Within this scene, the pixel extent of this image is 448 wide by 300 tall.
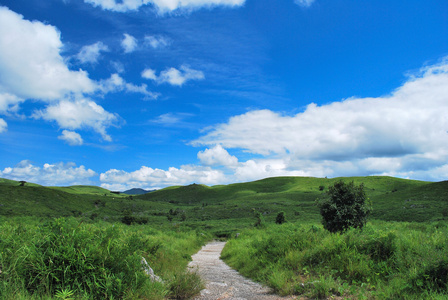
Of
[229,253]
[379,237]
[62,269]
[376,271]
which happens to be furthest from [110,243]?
[229,253]

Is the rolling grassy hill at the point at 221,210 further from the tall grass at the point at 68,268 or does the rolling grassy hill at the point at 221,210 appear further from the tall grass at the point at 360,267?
the tall grass at the point at 68,268

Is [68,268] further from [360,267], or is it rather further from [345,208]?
[345,208]

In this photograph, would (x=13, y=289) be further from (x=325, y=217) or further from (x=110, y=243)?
(x=325, y=217)

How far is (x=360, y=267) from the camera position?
10.1 m

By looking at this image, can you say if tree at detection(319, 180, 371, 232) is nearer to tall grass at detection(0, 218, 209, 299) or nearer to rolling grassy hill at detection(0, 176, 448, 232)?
rolling grassy hill at detection(0, 176, 448, 232)

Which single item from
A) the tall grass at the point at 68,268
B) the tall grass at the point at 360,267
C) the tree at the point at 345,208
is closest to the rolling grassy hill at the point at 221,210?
the tree at the point at 345,208

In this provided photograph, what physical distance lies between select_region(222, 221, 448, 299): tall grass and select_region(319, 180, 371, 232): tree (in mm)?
8177

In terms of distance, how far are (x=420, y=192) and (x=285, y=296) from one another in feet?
260

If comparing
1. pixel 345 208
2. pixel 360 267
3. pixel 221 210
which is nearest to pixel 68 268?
pixel 360 267

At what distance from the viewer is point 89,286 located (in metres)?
7.20

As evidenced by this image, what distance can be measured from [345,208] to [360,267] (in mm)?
11683

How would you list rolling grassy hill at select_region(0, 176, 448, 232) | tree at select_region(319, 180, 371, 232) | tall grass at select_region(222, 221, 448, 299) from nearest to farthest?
tall grass at select_region(222, 221, 448, 299) → tree at select_region(319, 180, 371, 232) → rolling grassy hill at select_region(0, 176, 448, 232)

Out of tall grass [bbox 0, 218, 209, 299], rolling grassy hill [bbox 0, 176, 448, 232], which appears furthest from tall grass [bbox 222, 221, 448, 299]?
rolling grassy hill [bbox 0, 176, 448, 232]

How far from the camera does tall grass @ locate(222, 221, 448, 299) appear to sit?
8.20 m
